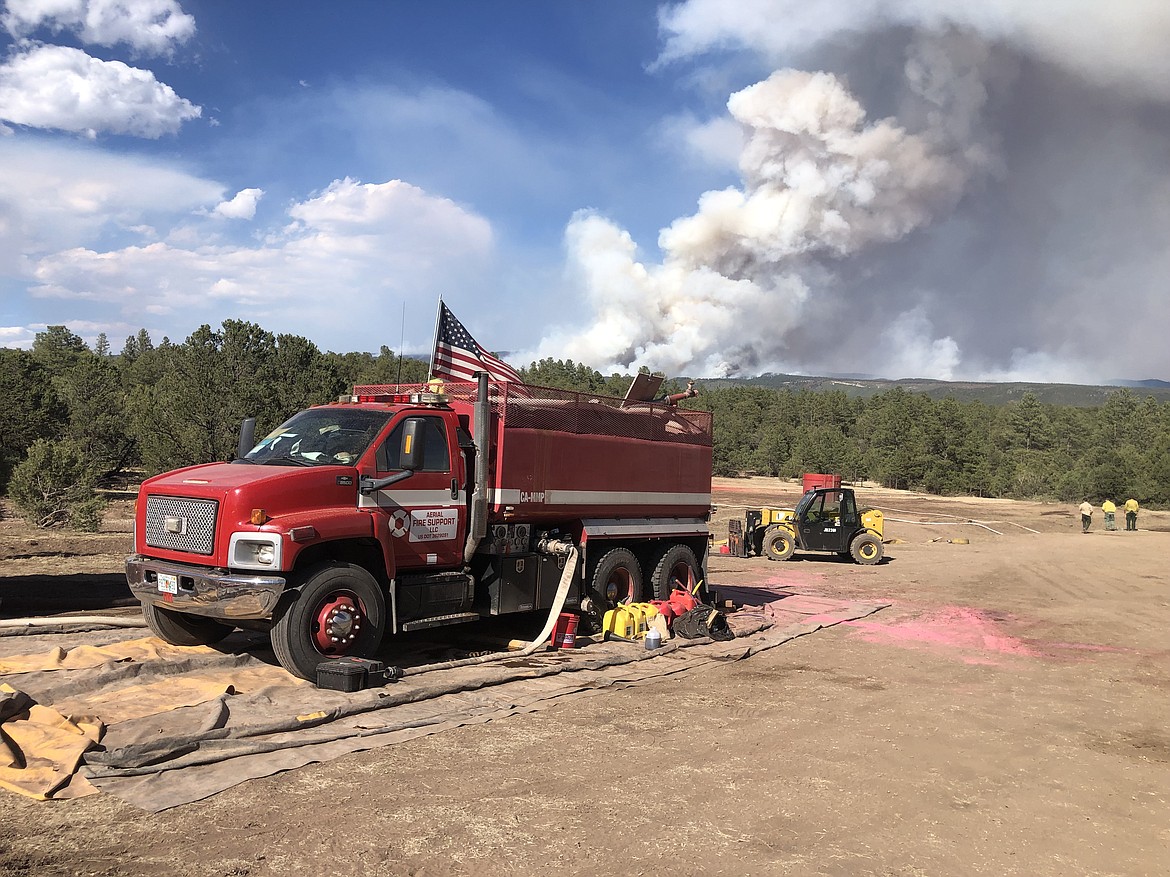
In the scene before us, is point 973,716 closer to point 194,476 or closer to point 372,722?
point 372,722

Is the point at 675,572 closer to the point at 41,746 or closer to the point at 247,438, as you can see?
the point at 247,438

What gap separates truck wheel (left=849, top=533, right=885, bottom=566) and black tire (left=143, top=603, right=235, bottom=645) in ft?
59.1

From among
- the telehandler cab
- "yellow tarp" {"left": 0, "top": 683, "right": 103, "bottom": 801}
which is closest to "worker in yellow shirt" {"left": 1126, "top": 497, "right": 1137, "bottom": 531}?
the telehandler cab

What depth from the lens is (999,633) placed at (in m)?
12.7

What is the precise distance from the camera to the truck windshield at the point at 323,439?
8.38 metres

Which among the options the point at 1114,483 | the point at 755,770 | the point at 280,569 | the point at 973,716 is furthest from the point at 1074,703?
the point at 1114,483

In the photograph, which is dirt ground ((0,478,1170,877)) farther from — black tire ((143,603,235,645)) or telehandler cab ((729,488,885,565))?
telehandler cab ((729,488,885,565))

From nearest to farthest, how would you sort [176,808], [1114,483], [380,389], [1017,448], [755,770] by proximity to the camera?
[176,808] < [755,770] < [380,389] < [1114,483] < [1017,448]

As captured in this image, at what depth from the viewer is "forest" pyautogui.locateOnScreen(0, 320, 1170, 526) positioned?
28312mm

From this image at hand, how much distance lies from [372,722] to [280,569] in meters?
1.54

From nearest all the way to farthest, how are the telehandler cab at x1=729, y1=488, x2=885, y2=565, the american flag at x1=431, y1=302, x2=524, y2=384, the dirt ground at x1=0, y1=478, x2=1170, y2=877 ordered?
the dirt ground at x1=0, y1=478, x2=1170, y2=877 < the american flag at x1=431, y1=302, x2=524, y2=384 < the telehandler cab at x1=729, y1=488, x2=885, y2=565

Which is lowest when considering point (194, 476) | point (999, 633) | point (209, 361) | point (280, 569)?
point (999, 633)

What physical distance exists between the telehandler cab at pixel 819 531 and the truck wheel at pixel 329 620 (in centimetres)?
1728

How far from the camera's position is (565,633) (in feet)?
33.2
